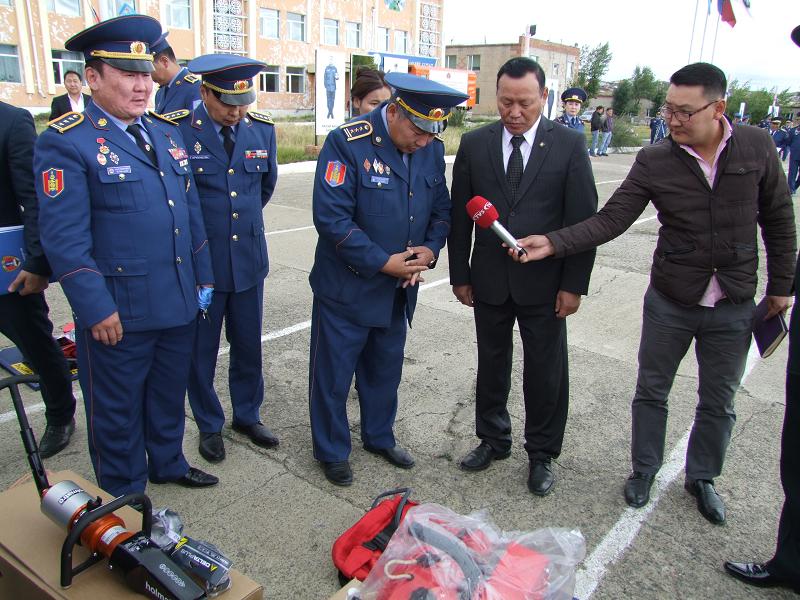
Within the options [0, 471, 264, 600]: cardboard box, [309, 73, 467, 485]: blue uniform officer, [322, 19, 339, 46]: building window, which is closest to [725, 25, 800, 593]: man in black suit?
[309, 73, 467, 485]: blue uniform officer

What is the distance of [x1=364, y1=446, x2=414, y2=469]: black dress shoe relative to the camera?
3268 millimetres

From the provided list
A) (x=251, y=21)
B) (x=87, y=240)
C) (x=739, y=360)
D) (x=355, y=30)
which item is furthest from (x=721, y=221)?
(x=355, y=30)

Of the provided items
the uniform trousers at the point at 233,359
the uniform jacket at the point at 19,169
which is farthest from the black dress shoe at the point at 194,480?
the uniform jacket at the point at 19,169

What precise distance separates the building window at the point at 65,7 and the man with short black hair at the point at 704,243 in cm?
3509

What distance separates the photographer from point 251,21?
3816 centimetres

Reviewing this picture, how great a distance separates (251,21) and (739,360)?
40802mm

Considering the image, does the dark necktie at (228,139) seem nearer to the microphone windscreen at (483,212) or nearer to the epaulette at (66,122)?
the epaulette at (66,122)

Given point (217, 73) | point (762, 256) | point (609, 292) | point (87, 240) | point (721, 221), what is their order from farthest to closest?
1. point (762, 256)
2. point (609, 292)
3. point (217, 73)
4. point (721, 221)
5. point (87, 240)

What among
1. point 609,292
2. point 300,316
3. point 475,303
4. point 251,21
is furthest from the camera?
point 251,21

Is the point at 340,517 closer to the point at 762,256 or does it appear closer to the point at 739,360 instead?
the point at 739,360

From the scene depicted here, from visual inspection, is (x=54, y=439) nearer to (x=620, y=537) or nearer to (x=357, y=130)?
(x=357, y=130)

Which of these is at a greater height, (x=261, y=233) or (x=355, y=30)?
(x=355, y=30)

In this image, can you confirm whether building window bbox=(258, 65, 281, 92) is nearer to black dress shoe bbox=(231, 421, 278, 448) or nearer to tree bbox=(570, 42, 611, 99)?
tree bbox=(570, 42, 611, 99)

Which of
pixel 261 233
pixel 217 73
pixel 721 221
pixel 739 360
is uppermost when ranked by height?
pixel 217 73
